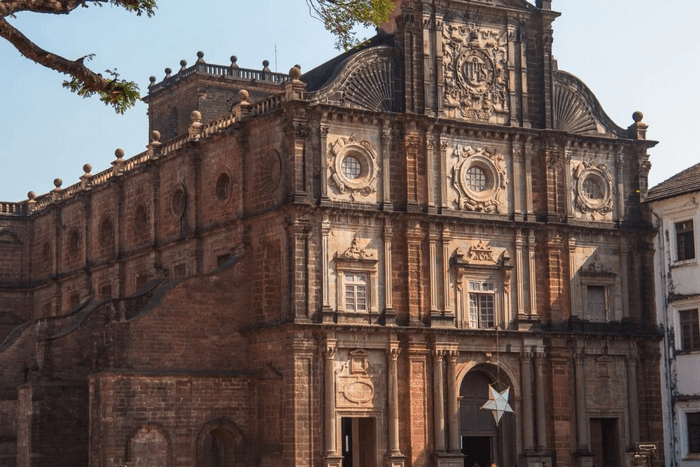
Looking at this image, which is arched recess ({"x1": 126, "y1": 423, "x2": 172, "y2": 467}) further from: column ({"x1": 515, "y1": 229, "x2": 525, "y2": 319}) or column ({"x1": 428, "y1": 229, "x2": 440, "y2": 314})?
column ({"x1": 515, "y1": 229, "x2": 525, "y2": 319})

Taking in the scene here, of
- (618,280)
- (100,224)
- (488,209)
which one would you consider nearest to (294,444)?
(488,209)

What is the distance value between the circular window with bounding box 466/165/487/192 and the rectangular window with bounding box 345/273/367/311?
5.73m

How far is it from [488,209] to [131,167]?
15829 millimetres

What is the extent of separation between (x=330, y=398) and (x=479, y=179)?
10.1m

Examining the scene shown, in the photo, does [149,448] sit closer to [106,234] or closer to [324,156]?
[324,156]

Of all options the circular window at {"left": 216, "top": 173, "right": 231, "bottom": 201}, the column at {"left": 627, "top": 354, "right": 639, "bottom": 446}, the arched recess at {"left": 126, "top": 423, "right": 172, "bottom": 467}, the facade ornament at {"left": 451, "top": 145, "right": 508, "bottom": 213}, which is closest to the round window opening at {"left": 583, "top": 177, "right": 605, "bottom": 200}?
the facade ornament at {"left": 451, "top": 145, "right": 508, "bottom": 213}

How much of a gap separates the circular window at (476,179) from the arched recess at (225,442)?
12.0 meters

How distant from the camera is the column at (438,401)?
45719mm

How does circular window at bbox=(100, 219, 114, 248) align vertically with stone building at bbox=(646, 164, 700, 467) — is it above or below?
above

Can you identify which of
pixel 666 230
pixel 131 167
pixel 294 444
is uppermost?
pixel 131 167

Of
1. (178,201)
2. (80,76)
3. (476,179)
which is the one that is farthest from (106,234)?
(80,76)

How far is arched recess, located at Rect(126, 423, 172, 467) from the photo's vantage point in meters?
42.7

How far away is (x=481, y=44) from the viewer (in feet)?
163

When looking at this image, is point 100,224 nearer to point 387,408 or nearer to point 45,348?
point 45,348
